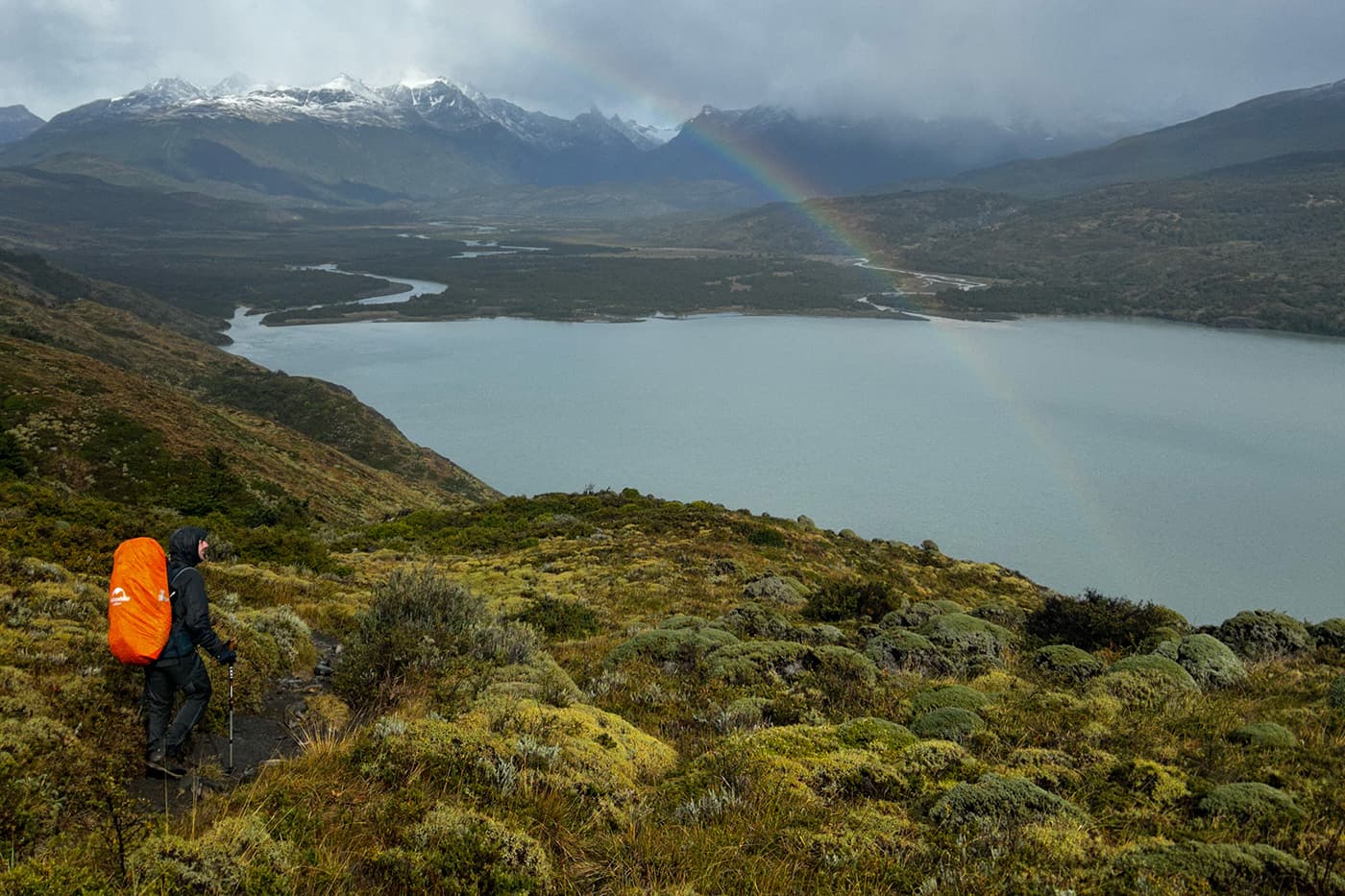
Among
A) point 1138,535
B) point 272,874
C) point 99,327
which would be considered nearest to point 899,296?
point 1138,535

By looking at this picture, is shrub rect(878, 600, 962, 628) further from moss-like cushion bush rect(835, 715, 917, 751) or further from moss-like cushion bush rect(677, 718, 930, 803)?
moss-like cushion bush rect(677, 718, 930, 803)

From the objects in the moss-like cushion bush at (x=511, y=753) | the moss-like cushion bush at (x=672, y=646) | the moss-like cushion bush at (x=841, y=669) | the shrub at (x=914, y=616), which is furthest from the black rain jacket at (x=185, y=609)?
the shrub at (x=914, y=616)

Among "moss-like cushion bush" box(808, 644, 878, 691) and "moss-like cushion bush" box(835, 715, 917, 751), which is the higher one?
"moss-like cushion bush" box(835, 715, 917, 751)

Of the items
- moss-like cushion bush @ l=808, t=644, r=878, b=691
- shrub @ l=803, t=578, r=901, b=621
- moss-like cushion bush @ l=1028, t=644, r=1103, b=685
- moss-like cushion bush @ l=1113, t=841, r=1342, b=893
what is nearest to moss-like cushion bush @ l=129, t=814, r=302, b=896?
moss-like cushion bush @ l=1113, t=841, r=1342, b=893

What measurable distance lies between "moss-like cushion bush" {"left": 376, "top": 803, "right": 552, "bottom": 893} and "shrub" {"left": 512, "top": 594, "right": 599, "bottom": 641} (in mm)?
7081

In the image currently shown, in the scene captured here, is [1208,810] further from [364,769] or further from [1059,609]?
[1059,609]

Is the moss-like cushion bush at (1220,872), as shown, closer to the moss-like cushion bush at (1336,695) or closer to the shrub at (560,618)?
the moss-like cushion bush at (1336,695)

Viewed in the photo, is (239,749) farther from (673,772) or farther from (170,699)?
(673,772)

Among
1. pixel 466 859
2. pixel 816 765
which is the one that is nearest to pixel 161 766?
pixel 466 859

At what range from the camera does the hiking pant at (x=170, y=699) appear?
196 inches

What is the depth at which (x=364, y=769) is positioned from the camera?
15.3ft

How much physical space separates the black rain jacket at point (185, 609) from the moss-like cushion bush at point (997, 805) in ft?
18.1

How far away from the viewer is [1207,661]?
8.53 metres

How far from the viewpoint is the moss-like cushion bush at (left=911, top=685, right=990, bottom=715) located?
7.11 metres
